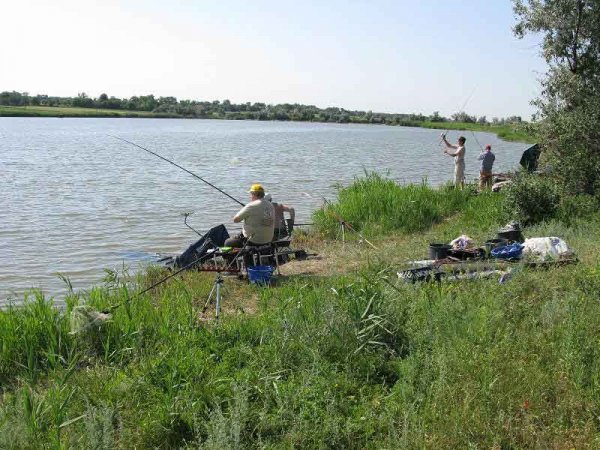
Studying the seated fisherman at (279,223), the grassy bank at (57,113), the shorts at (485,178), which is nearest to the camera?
the seated fisherman at (279,223)

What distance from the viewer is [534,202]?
34.4ft

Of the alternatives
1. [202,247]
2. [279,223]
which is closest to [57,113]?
[279,223]

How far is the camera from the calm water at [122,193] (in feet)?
35.0

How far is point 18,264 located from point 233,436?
781 centimetres

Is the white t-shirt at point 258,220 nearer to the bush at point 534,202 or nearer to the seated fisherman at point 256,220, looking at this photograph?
the seated fisherman at point 256,220

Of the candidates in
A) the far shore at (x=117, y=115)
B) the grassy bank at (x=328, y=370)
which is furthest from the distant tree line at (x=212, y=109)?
the grassy bank at (x=328, y=370)

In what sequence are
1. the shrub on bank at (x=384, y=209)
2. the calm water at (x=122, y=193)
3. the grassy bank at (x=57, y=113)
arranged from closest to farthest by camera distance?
the calm water at (x=122, y=193) → the shrub on bank at (x=384, y=209) → the grassy bank at (x=57, y=113)

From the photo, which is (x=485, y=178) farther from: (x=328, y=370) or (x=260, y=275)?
(x=328, y=370)

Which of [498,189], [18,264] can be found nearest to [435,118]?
[498,189]

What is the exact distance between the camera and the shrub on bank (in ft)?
38.1

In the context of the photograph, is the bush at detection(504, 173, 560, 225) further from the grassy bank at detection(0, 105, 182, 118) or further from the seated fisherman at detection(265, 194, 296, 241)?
the grassy bank at detection(0, 105, 182, 118)

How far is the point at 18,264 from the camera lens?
10125mm

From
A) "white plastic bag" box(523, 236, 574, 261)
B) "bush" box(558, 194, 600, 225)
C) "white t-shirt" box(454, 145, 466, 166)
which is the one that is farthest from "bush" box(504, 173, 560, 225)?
"white t-shirt" box(454, 145, 466, 166)

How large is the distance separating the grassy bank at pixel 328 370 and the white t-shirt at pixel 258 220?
2.12m
